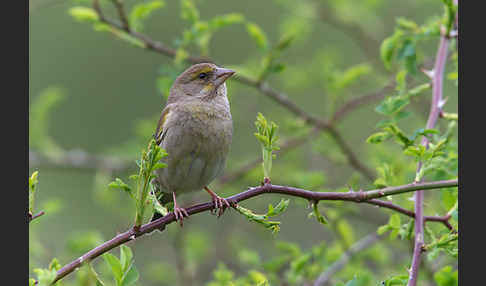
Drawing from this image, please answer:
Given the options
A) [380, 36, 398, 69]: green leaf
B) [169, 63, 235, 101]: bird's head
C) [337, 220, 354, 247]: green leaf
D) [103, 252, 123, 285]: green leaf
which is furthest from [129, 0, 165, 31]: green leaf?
[103, 252, 123, 285]: green leaf

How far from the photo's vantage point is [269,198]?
6891 mm

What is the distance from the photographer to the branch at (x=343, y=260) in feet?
14.1

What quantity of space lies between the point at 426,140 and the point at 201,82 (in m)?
2.26

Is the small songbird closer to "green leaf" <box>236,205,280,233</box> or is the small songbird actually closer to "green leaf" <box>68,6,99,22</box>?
"green leaf" <box>68,6,99,22</box>

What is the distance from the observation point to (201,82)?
16.5ft

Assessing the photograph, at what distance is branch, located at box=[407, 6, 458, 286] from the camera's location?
279 cm

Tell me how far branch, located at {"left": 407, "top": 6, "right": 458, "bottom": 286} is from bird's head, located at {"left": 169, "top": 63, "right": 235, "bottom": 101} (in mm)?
1710

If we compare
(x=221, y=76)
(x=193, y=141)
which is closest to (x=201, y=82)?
(x=221, y=76)

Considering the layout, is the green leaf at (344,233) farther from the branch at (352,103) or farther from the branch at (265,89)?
the branch at (352,103)

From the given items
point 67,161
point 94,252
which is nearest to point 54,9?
point 67,161

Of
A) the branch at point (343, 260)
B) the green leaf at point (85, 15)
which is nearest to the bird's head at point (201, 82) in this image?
the green leaf at point (85, 15)

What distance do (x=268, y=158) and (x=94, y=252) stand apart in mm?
863

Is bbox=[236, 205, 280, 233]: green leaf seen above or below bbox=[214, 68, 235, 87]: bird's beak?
below

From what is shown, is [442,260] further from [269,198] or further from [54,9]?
[54,9]
